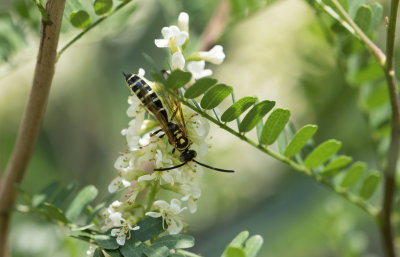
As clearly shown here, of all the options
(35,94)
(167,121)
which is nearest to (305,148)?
(167,121)

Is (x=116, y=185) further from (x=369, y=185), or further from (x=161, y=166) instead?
(x=369, y=185)

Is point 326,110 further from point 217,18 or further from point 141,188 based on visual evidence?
point 141,188

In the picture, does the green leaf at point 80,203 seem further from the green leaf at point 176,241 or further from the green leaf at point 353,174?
the green leaf at point 353,174

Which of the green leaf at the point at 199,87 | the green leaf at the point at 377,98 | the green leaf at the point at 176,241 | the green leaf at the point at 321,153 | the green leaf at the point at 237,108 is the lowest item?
the green leaf at the point at 377,98

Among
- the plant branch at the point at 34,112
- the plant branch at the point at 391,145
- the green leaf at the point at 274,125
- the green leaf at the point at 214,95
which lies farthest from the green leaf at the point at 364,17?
the plant branch at the point at 34,112

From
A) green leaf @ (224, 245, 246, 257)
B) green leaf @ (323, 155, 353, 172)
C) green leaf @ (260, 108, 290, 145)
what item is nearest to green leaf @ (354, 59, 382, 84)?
green leaf @ (323, 155, 353, 172)

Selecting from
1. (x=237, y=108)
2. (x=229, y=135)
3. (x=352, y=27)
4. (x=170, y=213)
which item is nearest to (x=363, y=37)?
(x=352, y=27)

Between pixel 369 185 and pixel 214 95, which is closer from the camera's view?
pixel 214 95
